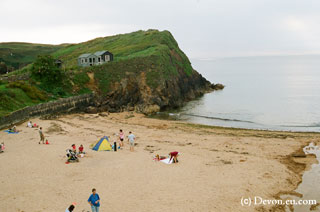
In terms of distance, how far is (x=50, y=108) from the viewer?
37562 mm

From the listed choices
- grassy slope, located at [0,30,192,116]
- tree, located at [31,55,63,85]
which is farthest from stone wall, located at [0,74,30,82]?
grassy slope, located at [0,30,192,116]

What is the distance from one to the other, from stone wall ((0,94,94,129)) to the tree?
238 inches

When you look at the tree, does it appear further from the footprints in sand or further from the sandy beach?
the sandy beach

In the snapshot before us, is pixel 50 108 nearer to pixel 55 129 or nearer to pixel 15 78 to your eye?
pixel 55 129

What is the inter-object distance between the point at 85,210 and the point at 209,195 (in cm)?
714

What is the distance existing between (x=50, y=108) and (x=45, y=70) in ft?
30.5

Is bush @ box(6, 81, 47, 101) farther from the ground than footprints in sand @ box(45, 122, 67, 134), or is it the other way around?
bush @ box(6, 81, 47, 101)

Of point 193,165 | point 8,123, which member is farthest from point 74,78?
point 193,165

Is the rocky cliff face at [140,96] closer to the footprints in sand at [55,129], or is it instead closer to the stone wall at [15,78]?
the footprints in sand at [55,129]

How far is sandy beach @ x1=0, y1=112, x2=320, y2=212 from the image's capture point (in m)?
13.7

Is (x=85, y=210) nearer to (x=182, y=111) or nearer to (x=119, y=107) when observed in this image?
(x=119, y=107)

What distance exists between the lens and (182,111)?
49125 mm

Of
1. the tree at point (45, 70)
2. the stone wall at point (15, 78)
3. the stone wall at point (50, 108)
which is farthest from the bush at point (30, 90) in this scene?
the tree at point (45, 70)

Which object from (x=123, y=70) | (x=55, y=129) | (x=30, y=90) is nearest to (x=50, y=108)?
(x=30, y=90)
